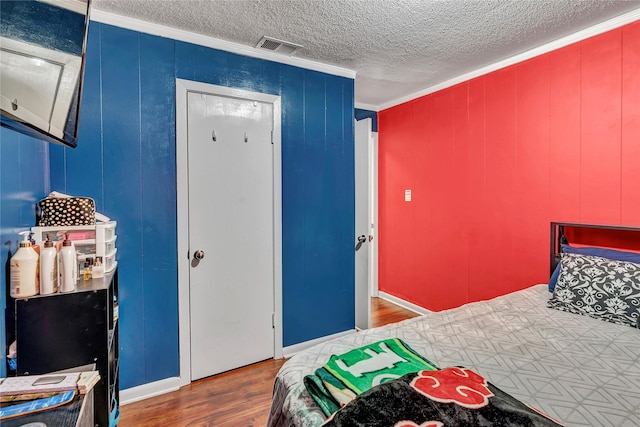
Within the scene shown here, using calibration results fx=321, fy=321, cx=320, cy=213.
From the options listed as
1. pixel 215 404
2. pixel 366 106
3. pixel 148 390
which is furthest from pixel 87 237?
pixel 366 106

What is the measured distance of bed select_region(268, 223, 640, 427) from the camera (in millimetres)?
1159

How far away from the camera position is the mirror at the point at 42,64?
2.83ft

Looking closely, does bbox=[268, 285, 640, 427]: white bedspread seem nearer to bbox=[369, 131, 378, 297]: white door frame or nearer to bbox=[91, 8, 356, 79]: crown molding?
bbox=[91, 8, 356, 79]: crown molding

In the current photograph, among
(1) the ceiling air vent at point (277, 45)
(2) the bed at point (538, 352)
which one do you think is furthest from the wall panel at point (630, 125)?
(1) the ceiling air vent at point (277, 45)

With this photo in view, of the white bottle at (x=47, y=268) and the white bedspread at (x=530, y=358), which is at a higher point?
the white bottle at (x=47, y=268)

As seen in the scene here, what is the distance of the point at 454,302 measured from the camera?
11.0 ft

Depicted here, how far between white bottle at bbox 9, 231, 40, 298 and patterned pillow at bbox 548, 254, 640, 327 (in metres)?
2.76

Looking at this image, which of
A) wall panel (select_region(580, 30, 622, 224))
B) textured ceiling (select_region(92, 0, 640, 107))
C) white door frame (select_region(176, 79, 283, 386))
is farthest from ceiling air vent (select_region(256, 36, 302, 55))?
wall panel (select_region(580, 30, 622, 224))

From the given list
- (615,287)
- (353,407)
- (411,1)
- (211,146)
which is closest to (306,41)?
(411,1)

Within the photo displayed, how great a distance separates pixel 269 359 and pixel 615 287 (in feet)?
8.07

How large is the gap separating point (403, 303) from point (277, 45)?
3.18 meters

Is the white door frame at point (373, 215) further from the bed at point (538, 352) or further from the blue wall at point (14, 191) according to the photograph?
the blue wall at point (14, 191)

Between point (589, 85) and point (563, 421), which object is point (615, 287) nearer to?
point (563, 421)

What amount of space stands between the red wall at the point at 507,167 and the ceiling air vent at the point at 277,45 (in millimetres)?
1742
